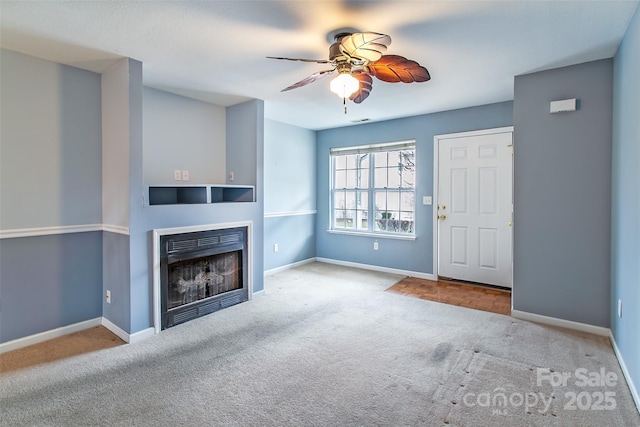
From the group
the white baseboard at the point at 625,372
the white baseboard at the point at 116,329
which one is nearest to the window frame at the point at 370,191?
the white baseboard at the point at 625,372

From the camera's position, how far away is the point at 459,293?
4129 millimetres

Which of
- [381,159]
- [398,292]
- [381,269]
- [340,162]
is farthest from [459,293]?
[340,162]

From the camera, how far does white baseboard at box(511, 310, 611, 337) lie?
288cm

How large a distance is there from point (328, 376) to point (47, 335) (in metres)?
2.49

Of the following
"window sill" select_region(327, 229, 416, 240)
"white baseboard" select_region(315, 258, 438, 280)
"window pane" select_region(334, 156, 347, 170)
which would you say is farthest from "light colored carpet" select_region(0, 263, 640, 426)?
"window pane" select_region(334, 156, 347, 170)

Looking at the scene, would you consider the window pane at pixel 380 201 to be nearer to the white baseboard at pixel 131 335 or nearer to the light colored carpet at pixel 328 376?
the light colored carpet at pixel 328 376

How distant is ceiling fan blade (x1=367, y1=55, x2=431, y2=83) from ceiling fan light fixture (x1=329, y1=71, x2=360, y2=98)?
161mm

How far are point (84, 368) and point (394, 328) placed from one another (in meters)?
2.50

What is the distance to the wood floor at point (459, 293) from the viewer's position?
3.69 metres

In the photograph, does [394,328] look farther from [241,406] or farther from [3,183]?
[3,183]

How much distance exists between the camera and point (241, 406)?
196 cm

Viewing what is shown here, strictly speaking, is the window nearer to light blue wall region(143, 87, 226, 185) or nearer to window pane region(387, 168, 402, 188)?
window pane region(387, 168, 402, 188)

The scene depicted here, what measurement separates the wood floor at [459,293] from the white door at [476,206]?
0.21 m

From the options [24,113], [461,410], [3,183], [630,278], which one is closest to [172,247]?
[3,183]
